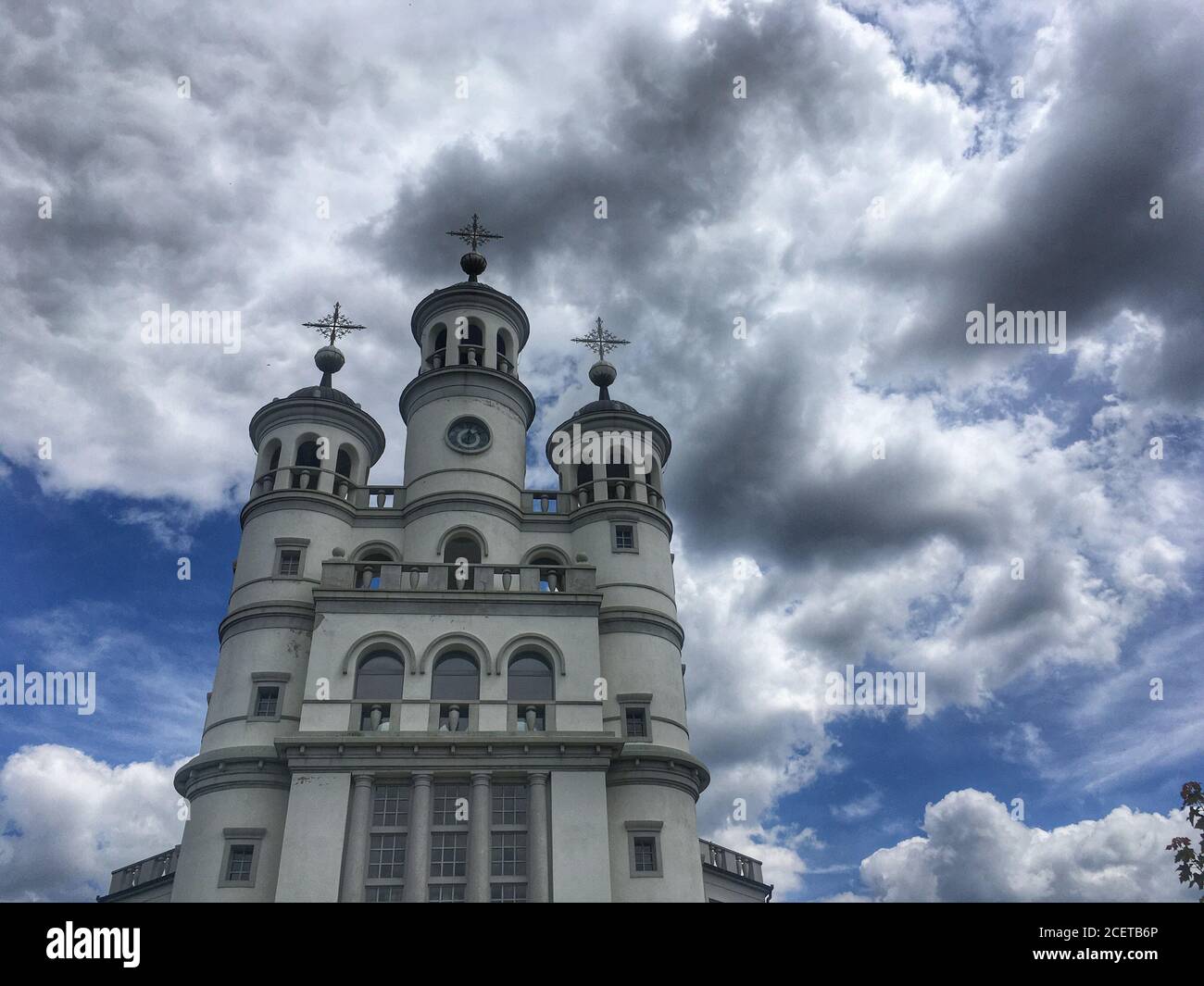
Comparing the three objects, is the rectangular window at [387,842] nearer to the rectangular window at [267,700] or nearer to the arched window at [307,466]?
the rectangular window at [267,700]

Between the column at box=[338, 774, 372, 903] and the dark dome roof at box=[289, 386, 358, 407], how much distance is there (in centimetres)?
1573

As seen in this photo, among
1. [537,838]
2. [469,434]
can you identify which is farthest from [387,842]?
[469,434]

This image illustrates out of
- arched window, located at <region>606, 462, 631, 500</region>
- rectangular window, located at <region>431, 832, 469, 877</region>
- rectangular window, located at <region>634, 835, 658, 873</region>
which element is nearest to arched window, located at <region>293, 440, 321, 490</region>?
arched window, located at <region>606, 462, 631, 500</region>

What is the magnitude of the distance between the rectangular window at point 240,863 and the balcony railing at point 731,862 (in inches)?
601

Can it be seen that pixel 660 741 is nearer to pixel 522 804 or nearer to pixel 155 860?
pixel 522 804

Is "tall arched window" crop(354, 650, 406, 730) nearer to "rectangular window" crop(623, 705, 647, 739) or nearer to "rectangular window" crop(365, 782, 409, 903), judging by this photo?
"rectangular window" crop(365, 782, 409, 903)

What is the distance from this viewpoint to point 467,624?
28469 millimetres

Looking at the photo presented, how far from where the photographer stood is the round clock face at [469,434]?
115 feet

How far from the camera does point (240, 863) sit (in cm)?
2675

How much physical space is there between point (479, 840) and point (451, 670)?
530cm

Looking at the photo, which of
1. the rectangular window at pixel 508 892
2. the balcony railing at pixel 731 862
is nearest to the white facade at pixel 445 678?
the rectangular window at pixel 508 892
